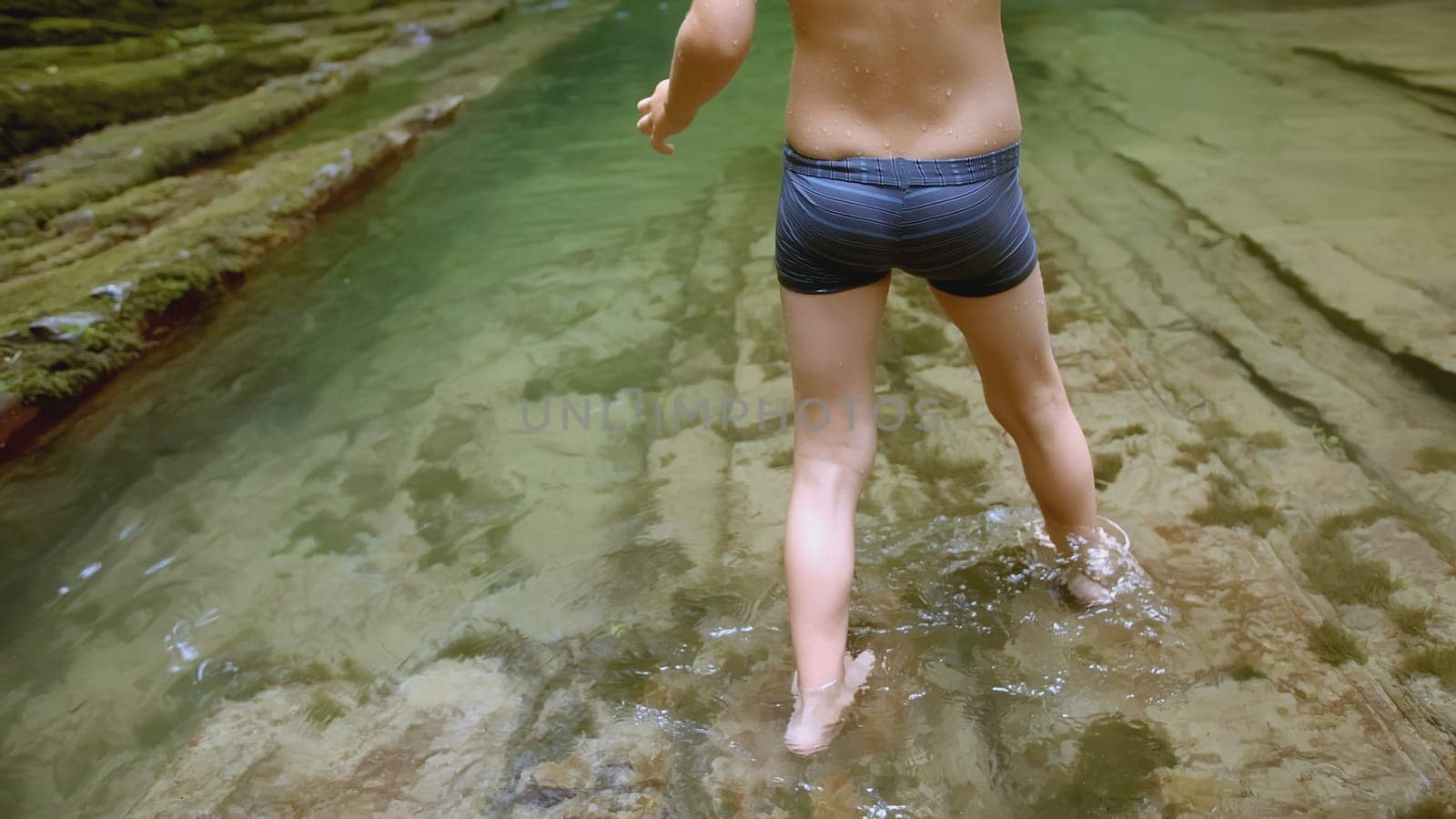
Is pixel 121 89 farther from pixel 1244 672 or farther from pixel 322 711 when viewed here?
pixel 1244 672

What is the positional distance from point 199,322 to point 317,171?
1.59 m

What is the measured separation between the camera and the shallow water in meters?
1.80

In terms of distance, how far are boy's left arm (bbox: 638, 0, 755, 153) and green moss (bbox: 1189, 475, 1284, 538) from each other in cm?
164

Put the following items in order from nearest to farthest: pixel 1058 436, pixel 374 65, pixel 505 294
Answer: pixel 1058 436, pixel 505 294, pixel 374 65

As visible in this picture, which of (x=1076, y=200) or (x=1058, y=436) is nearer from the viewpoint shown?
(x=1058, y=436)

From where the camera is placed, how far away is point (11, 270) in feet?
13.9

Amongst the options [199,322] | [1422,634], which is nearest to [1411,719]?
[1422,634]

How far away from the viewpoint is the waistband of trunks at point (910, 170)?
147cm

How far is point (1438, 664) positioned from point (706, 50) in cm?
181

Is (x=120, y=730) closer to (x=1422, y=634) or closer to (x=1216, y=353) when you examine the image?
(x=1422, y=634)

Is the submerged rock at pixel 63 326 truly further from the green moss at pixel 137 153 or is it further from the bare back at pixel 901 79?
the bare back at pixel 901 79

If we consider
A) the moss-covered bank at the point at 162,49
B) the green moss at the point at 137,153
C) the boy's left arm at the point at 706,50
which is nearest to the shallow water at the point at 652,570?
the boy's left arm at the point at 706,50

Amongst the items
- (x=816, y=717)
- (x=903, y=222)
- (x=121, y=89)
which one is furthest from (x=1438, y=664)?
(x=121, y=89)

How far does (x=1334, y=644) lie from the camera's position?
188 cm
